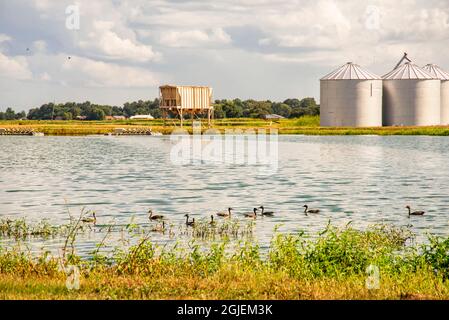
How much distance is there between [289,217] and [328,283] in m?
17.8

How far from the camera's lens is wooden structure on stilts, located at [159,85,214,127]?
141 meters

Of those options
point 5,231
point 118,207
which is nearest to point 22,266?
point 5,231

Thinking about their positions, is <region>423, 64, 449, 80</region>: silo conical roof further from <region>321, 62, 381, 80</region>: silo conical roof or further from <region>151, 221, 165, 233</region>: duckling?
<region>151, 221, 165, 233</region>: duckling

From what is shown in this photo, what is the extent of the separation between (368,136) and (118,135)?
44.6 meters

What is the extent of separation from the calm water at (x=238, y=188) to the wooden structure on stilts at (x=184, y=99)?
195 ft

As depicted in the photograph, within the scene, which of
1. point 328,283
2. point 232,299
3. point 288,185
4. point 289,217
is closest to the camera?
point 232,299

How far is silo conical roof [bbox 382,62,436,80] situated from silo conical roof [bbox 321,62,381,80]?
4472 mm

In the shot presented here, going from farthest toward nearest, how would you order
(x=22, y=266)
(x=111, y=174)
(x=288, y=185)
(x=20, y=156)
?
1. (x=20, y=156)
2. (x=111, y=174)
3. (x=288, y=185)
4. (x=22, y=266)

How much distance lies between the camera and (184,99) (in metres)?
142

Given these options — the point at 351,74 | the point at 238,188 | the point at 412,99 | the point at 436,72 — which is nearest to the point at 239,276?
the point at 238,188

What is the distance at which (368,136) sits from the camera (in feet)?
428

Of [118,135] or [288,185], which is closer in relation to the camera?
[288,185]

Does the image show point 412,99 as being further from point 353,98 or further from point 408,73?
point 353,98

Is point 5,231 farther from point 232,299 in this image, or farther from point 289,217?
point 232,299
